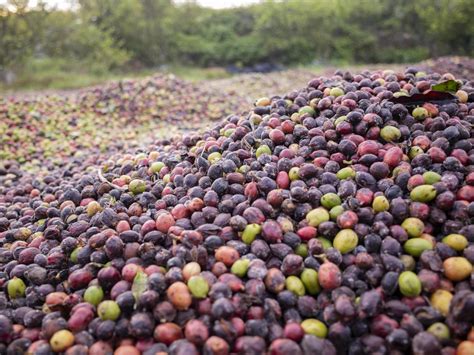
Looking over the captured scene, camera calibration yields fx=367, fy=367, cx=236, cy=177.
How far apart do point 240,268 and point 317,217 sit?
55 centimetres

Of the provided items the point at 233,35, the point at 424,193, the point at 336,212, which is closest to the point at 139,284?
the point at 336,212

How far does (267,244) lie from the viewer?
2.10m

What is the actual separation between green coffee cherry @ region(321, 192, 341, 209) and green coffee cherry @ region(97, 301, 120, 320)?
1.30m

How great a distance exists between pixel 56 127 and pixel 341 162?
19.2ft

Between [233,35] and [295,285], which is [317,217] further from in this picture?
[233,35]

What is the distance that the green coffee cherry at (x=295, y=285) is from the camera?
189 cm

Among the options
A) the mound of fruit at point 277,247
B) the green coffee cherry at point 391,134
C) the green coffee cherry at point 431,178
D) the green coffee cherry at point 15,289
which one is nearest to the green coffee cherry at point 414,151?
the mound of fruit at point 277,247

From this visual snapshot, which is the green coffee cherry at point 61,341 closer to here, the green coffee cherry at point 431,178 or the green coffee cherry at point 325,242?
the green coffee cherry at point 325,242

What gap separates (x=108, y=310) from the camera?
1852mm

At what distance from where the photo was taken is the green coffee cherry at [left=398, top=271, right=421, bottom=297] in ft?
5.92

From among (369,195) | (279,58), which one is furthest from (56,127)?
(279,58)

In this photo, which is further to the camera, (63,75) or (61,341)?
→ (63,75)

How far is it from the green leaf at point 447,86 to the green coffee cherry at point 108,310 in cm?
286

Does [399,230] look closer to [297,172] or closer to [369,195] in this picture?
[369,195]
